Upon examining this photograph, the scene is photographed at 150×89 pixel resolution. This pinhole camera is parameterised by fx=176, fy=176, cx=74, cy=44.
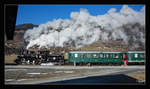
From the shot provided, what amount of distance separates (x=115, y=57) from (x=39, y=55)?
42.2 feet

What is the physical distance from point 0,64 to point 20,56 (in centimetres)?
2463

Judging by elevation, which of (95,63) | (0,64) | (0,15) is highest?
(0,15)

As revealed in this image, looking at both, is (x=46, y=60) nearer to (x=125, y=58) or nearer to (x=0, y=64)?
(x=125, y=58)

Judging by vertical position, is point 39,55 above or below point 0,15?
below

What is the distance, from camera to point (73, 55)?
3016cm
